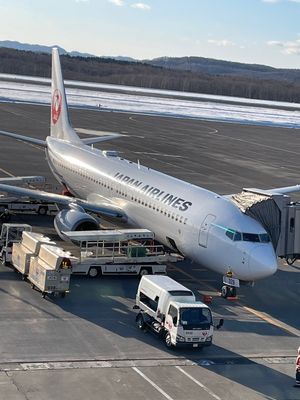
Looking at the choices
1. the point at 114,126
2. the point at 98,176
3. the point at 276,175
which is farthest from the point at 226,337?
the point at 114,126

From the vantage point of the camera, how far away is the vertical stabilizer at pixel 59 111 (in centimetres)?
5206

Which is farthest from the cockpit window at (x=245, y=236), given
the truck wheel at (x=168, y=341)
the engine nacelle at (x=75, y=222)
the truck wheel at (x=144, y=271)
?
the engine nacelle at (x=75, y=222)

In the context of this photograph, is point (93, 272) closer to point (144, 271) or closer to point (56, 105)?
point (144, 271)

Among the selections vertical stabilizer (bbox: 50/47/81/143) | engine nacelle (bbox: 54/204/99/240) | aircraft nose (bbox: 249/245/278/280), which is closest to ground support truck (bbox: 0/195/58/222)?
vertical stabilizer (bbox: 50/47/81/143)

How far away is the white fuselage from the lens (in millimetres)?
30562

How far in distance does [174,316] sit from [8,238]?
13161 millimetres

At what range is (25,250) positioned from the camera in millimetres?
32094

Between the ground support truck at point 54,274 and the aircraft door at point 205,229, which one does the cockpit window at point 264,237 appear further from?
the ground support truck at point 54,274

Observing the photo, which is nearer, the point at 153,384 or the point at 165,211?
the point at 153,384

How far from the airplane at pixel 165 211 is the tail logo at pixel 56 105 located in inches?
144

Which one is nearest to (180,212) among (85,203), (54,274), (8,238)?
(54,274)

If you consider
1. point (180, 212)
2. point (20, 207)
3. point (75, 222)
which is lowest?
point (20, 207)

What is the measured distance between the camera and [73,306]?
2888 cm

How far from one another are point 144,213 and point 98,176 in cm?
693
